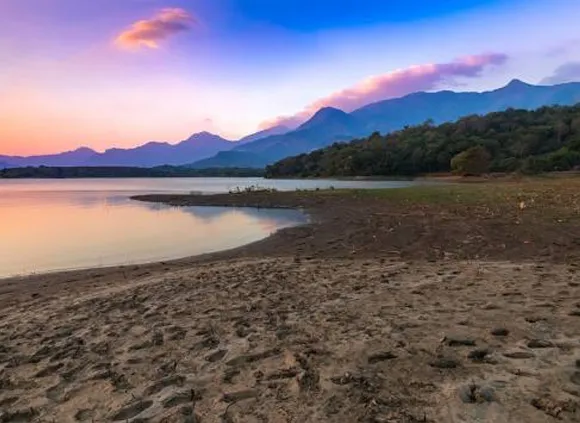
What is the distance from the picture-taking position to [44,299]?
10.3 metres

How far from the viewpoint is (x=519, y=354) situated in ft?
16.2

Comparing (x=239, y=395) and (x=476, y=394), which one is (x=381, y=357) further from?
(x=239, y=395)

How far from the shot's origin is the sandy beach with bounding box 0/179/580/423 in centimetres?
411

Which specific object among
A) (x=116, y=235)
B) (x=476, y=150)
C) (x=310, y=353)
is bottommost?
(x=116, y=235)

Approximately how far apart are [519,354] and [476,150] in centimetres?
8649

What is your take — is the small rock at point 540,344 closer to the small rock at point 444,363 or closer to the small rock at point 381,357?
the small rock at point 444,363

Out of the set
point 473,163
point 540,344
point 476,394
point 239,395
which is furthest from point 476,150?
point 239,395

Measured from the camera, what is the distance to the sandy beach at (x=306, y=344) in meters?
4.11

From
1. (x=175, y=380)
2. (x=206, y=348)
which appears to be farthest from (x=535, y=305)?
(x=175, y=380)

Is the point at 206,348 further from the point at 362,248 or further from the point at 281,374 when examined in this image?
the point at 362,248

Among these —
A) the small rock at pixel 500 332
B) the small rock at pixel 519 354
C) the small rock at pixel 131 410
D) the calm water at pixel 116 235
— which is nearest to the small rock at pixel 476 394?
the small rock at pixel 519 354

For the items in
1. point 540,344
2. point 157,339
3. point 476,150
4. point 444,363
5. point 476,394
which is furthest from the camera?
point 476,150

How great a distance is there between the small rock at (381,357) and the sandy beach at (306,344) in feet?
0.07

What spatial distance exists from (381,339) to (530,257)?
8.21 metres
